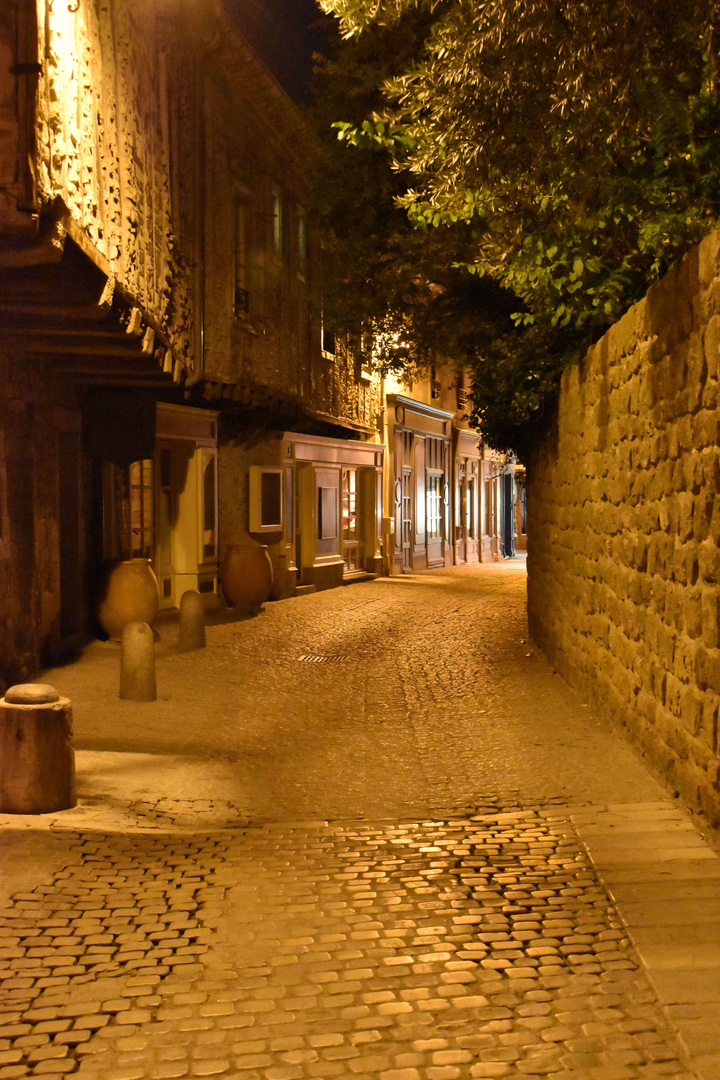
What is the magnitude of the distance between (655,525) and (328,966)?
3396mm

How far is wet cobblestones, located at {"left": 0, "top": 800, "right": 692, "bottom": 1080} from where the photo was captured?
11.1 ft

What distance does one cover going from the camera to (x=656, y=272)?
6977 mm

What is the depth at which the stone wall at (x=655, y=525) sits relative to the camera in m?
5.29

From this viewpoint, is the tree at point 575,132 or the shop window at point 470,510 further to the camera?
the shop window at point 470,510

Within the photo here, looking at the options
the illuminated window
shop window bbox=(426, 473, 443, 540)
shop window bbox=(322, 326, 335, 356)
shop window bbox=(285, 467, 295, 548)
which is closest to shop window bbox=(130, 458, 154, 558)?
shop window bbox=(285, 467, 295, 548)

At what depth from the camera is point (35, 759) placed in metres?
5.93

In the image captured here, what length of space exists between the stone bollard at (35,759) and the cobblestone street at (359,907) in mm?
140

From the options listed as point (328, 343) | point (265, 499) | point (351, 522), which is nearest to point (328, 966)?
point (265, 499)

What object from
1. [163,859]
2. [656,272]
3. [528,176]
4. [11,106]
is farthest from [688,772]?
[11,106]

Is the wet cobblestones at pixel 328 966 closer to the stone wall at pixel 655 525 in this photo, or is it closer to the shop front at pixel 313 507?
the stone wall at pixel 655 525

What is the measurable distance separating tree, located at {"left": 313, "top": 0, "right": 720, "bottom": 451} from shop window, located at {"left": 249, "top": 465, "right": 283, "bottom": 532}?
8718mm

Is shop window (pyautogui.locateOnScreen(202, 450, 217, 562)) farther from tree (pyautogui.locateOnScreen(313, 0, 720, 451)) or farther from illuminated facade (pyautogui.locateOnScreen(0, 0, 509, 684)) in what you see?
Result: tree (pyautogui.locateOnScreen(313, 0, 720, 451))

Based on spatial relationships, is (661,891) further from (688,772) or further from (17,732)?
(17,732)

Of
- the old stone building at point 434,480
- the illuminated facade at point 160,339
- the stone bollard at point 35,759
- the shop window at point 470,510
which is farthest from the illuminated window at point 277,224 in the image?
the shop window at point 470,510
